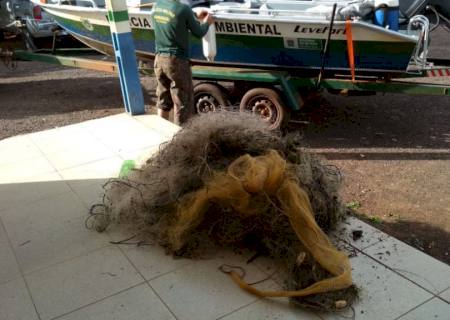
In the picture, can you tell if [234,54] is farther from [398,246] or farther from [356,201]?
[398,246]

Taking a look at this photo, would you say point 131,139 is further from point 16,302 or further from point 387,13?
point 387,13

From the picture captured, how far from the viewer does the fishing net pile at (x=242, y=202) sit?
→ 285cm

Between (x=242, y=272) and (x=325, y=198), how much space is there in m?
0.92

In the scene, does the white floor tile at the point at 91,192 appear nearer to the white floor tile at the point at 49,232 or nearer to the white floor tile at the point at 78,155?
the white floor tile at the point at 49,232

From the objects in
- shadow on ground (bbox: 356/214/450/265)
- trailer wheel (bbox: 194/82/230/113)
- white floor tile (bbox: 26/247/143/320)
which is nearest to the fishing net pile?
white floor tile (bbox: 26/247/143/320)

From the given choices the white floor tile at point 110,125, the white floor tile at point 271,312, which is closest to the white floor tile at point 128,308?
the white floor tile at point 271,312

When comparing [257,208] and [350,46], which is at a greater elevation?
[350,46]

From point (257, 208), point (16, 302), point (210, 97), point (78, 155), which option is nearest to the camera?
point (16, 302)

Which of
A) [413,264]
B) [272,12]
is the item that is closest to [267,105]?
[272,12]

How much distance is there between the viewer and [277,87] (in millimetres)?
6680

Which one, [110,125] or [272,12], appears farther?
[272,12]

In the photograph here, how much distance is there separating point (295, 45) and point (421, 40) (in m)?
1.72

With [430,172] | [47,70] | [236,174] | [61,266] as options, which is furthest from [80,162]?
[47,70]

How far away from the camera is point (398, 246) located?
3.39 meters
